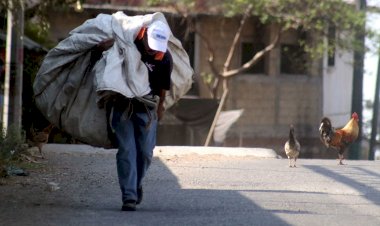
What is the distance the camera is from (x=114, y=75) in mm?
7402

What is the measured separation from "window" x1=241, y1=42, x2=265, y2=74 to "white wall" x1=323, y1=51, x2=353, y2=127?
7.69ft

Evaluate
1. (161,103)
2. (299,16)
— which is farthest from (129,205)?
(299,16)

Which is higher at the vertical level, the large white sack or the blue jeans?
the large white sack

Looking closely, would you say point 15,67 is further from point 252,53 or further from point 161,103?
point 252,53

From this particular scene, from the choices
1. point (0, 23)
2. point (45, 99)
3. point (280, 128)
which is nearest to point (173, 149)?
point (0, 23)

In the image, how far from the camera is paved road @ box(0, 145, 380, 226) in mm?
7367

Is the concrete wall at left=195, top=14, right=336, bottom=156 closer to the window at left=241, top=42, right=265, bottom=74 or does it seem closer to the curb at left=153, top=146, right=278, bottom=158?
the window at left=241, top=42, right=265, bottom=74

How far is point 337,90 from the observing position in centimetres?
2891

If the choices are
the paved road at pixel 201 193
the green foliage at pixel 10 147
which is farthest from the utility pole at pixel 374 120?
the green foliage at pixel 10 147

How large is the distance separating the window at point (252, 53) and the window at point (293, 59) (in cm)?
69

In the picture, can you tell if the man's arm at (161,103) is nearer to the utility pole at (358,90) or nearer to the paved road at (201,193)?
the paved road at (201,193)

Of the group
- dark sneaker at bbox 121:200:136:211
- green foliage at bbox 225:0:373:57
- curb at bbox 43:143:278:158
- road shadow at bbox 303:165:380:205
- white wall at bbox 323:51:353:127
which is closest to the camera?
dark sneaker at bbox 121:200:136:211

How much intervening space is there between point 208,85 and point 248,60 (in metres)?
1.90

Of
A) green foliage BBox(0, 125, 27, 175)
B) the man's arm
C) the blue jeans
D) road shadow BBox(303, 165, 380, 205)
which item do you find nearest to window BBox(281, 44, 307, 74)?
road shadow BBox(303, 165, 380, 205)
